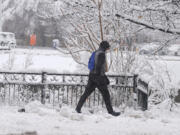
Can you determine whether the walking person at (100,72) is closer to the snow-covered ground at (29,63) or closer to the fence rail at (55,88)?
the fence rail at (55,88)

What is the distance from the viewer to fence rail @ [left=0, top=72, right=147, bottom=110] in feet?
30.5

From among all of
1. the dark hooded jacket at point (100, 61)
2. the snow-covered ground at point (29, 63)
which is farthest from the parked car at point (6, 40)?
the dark hooded jacket at point (100, 61)

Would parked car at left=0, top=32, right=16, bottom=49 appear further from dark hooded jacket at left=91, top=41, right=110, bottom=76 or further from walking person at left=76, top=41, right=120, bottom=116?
dark hooded jacket at left=91, top=41, right=110, bottom=76

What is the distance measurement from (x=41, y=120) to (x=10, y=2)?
27470 mm

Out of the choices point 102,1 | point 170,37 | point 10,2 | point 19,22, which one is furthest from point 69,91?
point 19,22

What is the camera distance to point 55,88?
9.43m

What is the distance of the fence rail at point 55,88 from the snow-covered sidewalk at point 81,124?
1.69 m

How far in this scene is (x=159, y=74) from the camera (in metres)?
11.2

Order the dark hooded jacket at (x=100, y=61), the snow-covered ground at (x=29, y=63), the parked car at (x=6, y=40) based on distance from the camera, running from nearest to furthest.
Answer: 1. the dark hooded jacket at (x=100, y=61)
2. the snow-covered ground at (x=29, y=63)
3. the parked car at (x=6, y=40)

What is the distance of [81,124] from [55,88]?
122 inches

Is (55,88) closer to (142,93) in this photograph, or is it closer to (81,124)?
(142,93)

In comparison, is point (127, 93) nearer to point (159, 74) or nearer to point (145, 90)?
point (145, 90)

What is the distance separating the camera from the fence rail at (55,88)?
9.29 meters

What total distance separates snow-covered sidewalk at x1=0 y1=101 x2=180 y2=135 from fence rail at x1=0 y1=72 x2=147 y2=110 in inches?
66.5
